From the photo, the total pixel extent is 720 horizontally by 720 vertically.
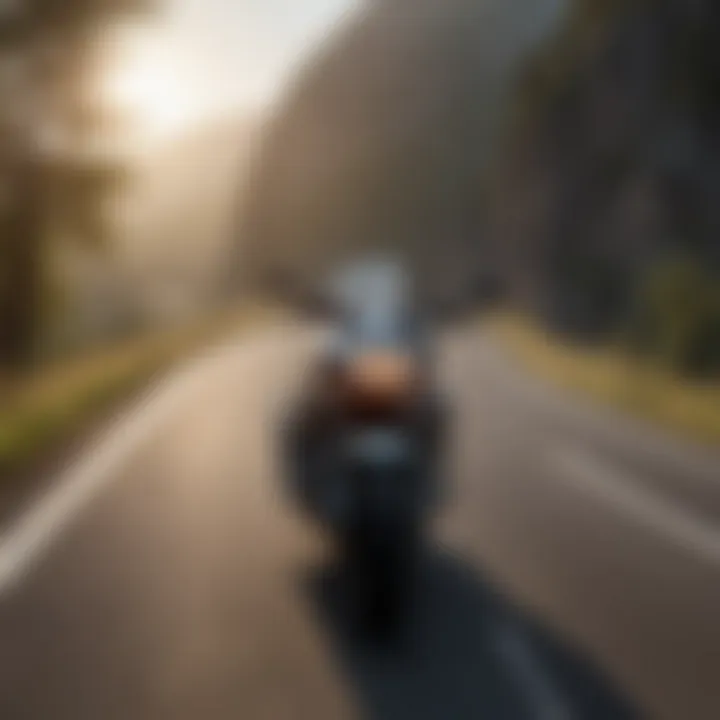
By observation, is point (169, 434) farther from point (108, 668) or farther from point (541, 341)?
point (541, 341)

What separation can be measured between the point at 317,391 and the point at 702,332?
1886 cm

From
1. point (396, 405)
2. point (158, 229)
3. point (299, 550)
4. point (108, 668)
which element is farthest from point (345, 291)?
point (158, 229)

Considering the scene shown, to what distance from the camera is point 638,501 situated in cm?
1327

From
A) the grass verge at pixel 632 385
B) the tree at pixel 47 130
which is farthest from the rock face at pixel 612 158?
the tree at pixel 47 130

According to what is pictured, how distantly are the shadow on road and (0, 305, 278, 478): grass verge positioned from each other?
9.01 feet

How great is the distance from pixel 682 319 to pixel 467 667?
20.1 metres

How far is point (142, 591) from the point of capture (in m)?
9.23

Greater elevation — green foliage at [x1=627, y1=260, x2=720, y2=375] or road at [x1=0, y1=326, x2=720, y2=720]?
road at [x1=0, y1=326, x2=720, y2=720]

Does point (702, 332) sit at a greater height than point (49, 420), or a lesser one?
lesser

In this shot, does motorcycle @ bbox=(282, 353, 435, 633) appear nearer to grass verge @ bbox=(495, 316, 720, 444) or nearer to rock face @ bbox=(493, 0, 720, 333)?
grass verge @ bbox=(495, 316, 720, 444)

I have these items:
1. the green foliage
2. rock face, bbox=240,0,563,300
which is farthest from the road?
the green foliage

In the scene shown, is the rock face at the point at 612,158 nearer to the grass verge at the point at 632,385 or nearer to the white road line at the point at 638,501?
the grass verge at the point at 632,385

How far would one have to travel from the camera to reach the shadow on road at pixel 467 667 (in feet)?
22.0

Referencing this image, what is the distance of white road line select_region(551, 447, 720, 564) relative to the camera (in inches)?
438
